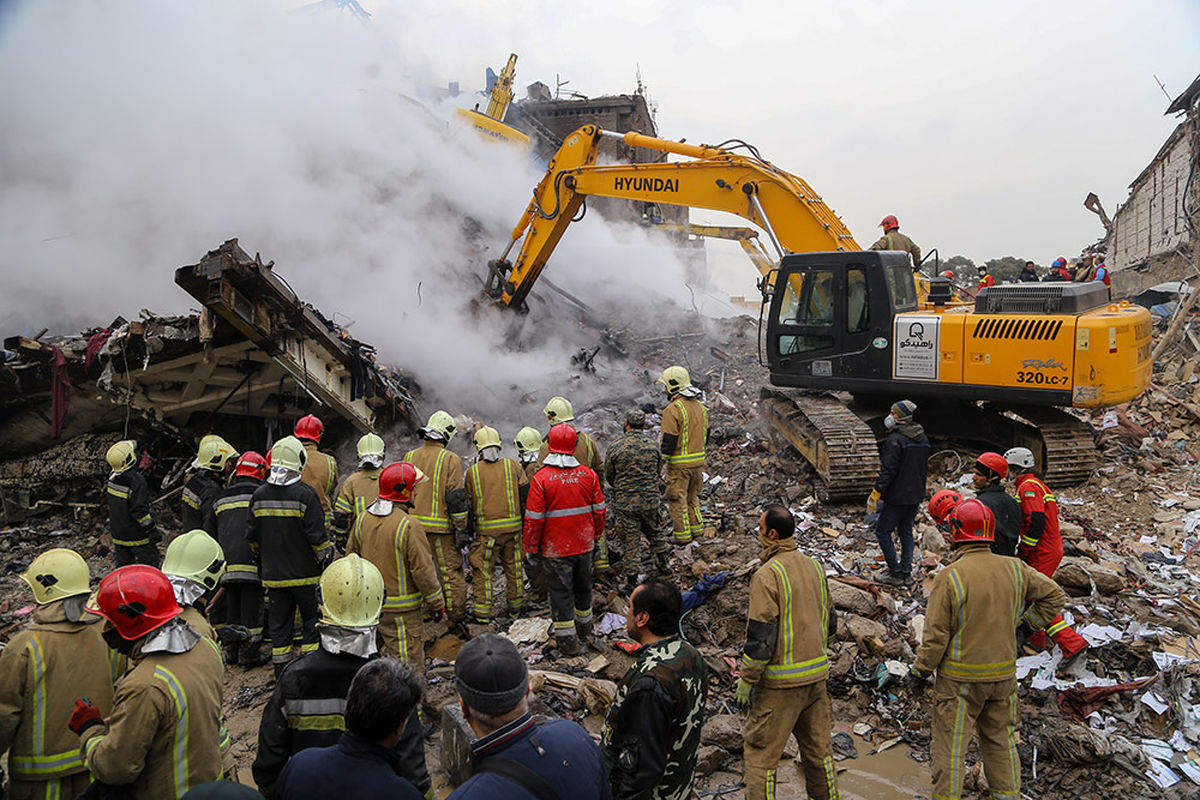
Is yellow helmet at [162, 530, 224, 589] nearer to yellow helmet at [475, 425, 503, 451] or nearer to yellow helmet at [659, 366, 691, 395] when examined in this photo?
yellow helmet at [475, 425, 503, 451]

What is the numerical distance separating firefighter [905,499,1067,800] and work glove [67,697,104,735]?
352 centimetres

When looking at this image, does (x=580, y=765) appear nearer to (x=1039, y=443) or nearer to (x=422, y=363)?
(x=1039, y=443)

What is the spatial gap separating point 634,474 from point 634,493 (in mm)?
164

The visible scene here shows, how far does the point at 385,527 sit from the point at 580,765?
2.77 m

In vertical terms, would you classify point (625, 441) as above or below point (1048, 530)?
above

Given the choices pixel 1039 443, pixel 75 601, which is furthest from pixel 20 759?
pixel 1039 443

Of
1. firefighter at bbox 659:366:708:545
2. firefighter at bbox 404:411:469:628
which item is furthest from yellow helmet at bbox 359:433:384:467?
firefighter at bbox 659:366:708:545

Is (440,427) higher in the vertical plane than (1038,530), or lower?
higher

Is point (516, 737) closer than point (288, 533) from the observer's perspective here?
Yes

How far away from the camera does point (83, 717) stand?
8.66 ft

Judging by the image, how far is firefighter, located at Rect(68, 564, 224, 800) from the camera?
2459 mm

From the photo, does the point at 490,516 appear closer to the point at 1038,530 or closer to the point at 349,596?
the point at 349,596

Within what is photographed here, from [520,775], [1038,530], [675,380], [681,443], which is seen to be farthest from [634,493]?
[520,775]

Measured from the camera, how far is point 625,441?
660 cm
